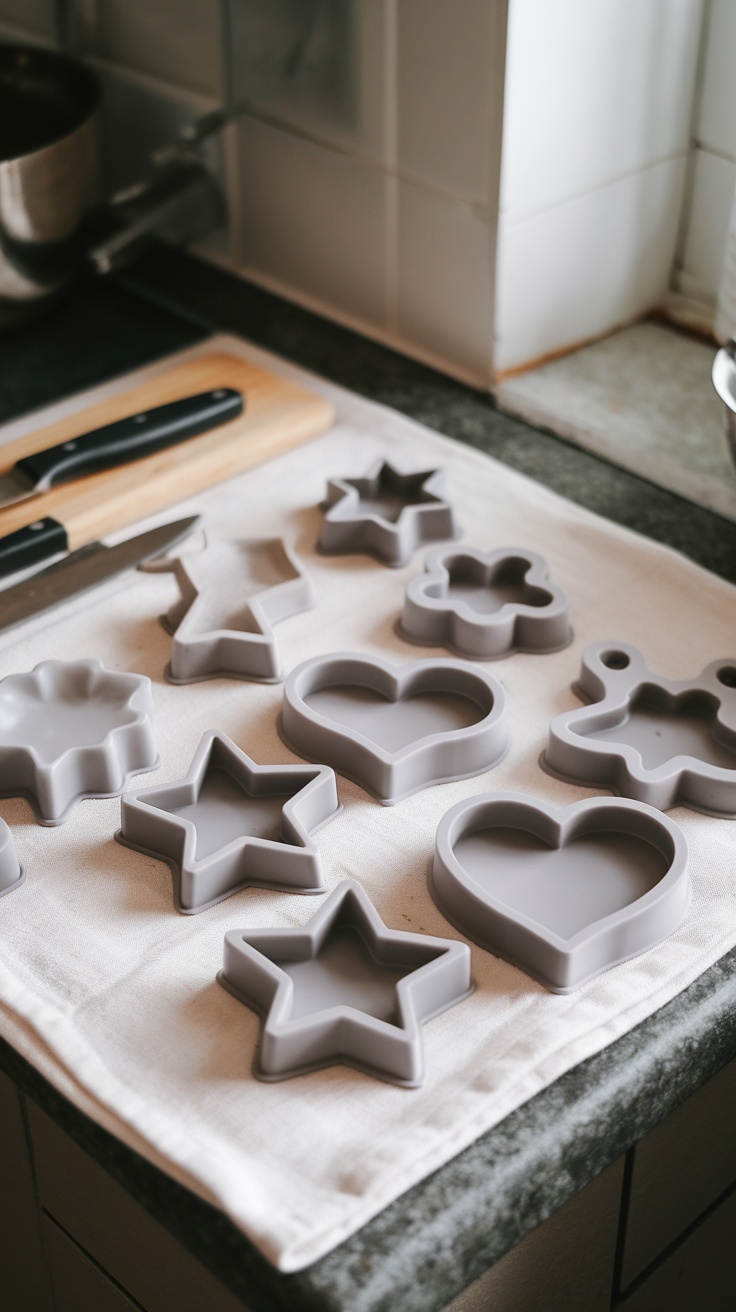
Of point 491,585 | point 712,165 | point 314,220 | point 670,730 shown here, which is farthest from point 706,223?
point 670,730

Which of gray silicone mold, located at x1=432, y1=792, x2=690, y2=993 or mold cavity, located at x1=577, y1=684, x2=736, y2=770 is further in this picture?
mold cavity, located at x1=577, y1=684, x2=736, y2=770

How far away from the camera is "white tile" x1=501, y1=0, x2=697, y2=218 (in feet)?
3.08

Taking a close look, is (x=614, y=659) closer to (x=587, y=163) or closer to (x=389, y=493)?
(x=389, y=493)

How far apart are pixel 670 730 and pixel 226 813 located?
25cm

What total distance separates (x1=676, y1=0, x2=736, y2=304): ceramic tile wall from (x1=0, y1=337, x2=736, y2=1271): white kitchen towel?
33cm

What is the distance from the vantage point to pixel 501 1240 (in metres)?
0.55

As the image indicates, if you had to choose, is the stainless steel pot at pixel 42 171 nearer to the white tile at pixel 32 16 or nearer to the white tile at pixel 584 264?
the white tile at pixel 32 16

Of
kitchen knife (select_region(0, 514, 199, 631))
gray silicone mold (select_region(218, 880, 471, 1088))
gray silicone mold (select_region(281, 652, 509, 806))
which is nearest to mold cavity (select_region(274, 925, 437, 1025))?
gray silicone mold (select_region(218, 880, 471, 1088))

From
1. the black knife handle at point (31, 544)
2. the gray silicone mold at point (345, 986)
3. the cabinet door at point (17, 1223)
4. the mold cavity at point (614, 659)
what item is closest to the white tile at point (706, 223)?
the mold cavity at point (614, 659)

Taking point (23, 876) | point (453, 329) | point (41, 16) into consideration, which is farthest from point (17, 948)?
point (41, 16)

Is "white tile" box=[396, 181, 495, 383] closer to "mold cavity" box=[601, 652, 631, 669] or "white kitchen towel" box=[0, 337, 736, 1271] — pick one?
"white kitchen towel" box=[0, 337, 736, 1271]

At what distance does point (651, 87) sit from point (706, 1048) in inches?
29.2

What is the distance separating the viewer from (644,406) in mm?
1044

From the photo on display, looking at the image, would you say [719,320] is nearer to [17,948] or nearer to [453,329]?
[453,329]
